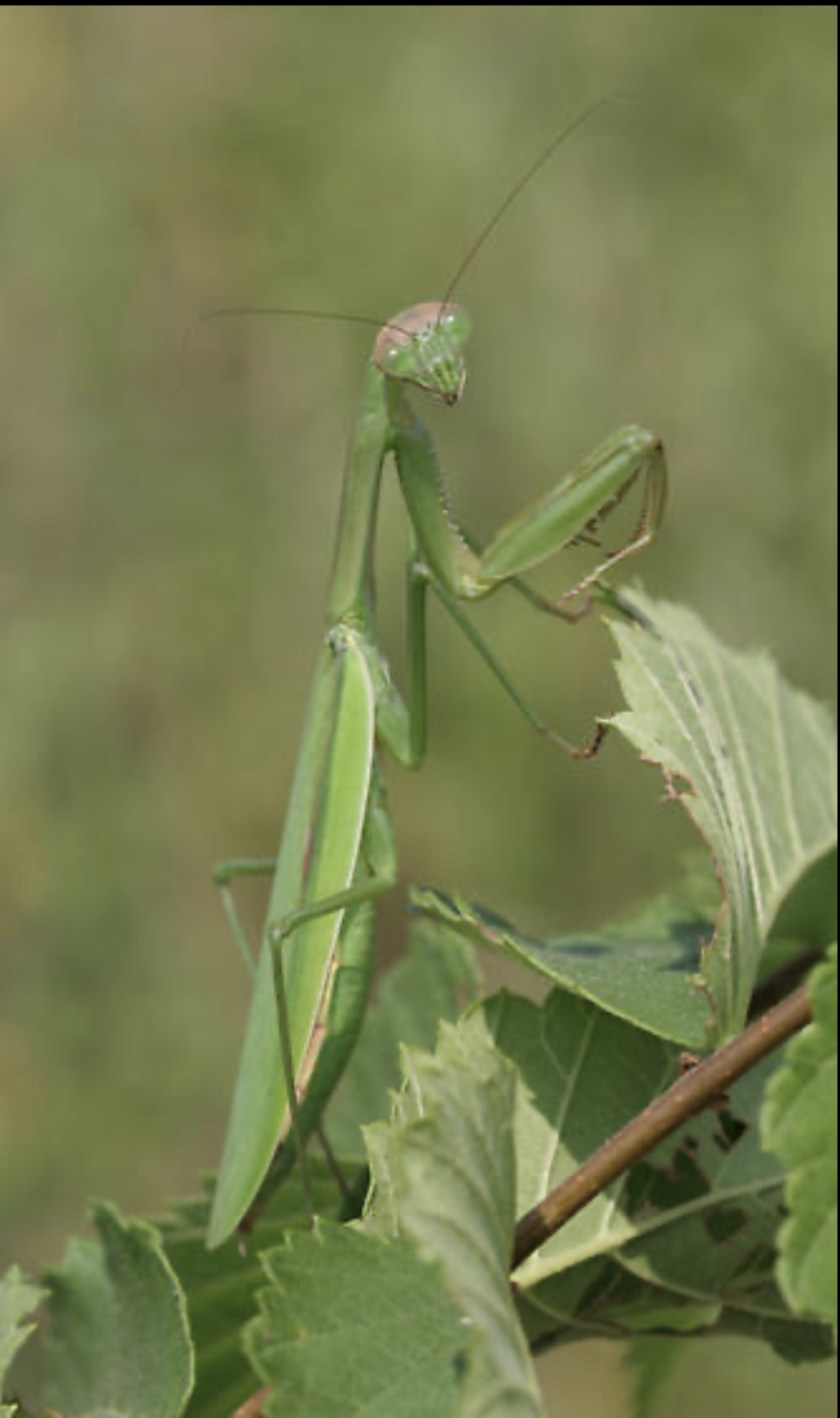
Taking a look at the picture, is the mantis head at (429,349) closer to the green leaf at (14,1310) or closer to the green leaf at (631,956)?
the green leaf at (631,956)

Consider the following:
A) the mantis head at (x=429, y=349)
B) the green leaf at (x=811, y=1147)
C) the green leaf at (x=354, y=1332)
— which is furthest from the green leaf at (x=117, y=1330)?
the mantis head at (x=429, y=349)

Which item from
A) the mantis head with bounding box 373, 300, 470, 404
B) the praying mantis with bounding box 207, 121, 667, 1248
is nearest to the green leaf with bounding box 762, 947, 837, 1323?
the praying mantis with bounding box 207, 121, 667, 1248

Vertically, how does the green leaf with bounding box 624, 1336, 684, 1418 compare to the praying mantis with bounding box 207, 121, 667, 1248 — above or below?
below

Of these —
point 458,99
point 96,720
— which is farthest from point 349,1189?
point 458,99

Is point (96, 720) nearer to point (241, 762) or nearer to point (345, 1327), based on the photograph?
point (241, 762)

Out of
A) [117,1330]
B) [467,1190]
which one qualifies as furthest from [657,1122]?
[117,1330]

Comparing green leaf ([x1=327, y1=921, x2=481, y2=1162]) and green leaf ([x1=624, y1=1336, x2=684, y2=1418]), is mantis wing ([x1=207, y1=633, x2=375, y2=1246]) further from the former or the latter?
green leaf ([x1=624, y1=1336, x2=684, y2=1418])
